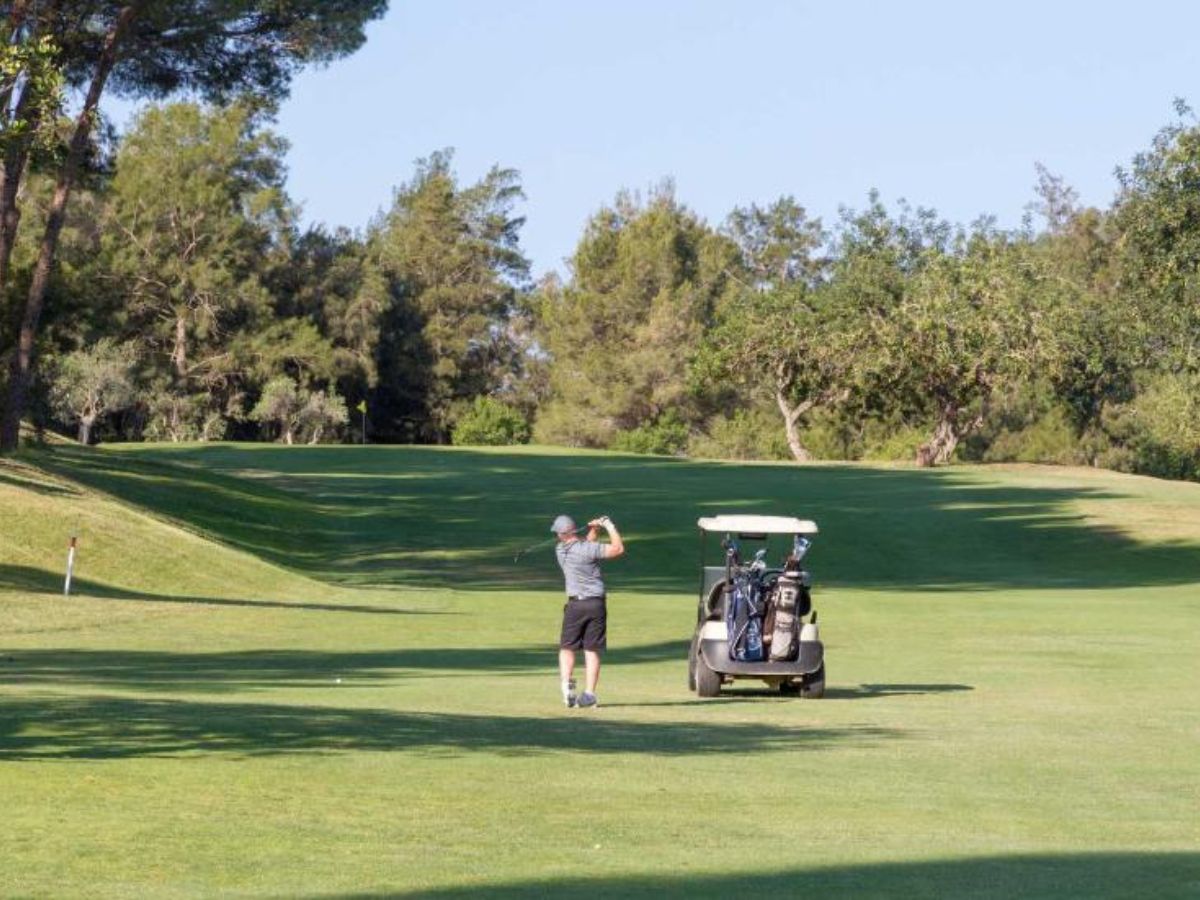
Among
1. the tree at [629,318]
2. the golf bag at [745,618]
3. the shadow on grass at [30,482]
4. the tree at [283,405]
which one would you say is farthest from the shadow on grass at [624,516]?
the tree at [629,318]

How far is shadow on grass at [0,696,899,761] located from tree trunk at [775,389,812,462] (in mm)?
69654

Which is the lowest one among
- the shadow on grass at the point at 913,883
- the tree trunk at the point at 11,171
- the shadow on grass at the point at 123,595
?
the shadow on grass at the point at 123,595

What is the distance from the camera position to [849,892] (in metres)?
9.47

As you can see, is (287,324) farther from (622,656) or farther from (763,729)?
(763,729)

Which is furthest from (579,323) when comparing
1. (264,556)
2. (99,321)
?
(264,556)

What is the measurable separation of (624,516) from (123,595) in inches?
932

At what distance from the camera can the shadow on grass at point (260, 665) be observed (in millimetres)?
20422

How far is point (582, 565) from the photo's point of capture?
19266 mm

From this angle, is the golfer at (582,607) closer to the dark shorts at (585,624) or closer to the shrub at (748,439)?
the dark shorts at (585,624)

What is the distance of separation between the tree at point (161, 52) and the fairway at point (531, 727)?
4.23 meters

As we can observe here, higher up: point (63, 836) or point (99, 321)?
point (99, 321)

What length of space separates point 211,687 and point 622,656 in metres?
8.06

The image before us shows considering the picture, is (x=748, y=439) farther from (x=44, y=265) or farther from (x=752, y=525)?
(x=752, y=525)

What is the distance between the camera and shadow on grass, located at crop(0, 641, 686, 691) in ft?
67.0
